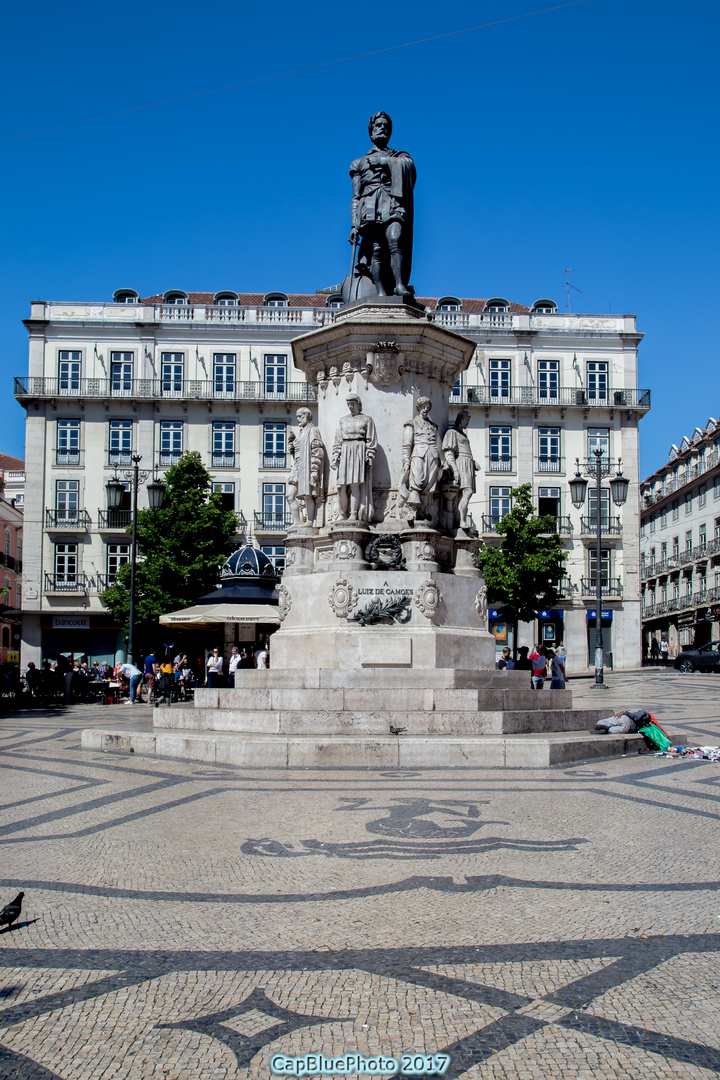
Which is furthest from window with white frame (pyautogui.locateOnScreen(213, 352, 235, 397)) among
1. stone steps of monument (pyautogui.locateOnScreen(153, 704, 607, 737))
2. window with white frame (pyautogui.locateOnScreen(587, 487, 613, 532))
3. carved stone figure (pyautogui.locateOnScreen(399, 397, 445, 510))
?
stone steps of monument (pyautogui.locateOnScreen(153, 704, 607, 737))

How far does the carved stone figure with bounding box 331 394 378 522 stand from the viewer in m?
11.9

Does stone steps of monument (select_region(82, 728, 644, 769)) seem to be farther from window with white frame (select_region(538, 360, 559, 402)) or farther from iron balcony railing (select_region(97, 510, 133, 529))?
window with white frame (select_region(538, 360, 559, 402))

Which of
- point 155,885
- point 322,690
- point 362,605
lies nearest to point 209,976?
point 155,885

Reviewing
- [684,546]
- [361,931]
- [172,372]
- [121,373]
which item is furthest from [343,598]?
[684,546]

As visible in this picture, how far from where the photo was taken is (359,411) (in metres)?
12.3

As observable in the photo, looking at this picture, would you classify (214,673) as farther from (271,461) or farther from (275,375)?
(275,375)

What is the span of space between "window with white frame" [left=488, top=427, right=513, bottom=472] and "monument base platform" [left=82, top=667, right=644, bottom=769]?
119 feet

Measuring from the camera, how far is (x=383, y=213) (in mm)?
13461

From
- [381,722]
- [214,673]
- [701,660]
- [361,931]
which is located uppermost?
[381,722]

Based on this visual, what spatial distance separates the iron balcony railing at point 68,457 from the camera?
46906 millimetres

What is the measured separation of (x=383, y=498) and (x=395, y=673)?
2628 millimetres

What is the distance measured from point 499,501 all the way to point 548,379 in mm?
7075

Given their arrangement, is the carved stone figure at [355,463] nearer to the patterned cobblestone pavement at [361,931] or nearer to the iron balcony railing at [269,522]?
the patterned cobblestone pavement at [361,931]

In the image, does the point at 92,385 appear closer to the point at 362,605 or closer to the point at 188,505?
the point at 188,505
